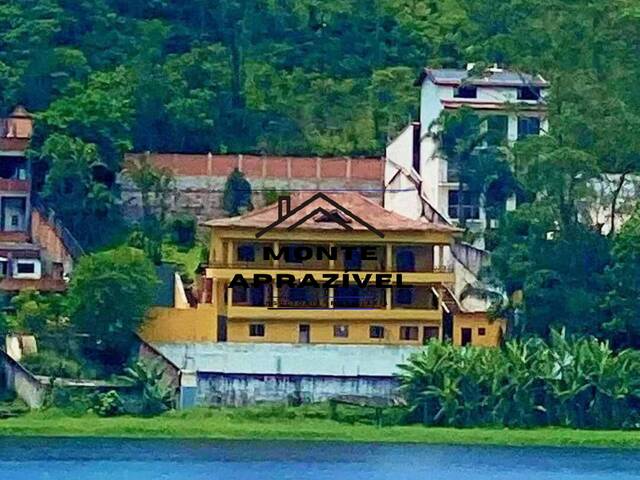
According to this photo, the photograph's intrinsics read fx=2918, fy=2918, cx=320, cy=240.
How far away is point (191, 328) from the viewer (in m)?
53.2

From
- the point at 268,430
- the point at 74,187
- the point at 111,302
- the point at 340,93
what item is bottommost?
the point at 268,430

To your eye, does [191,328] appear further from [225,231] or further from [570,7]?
[570,7]

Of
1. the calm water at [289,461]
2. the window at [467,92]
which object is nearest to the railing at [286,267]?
the calm water at [289,461]

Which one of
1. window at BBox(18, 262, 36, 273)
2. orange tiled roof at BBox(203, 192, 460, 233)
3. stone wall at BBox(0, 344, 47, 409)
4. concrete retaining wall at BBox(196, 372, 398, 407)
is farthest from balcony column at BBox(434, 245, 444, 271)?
window at BBox(18, 262, 36, 273)

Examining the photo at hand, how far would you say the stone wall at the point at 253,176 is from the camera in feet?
204

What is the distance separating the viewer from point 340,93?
2623 inches

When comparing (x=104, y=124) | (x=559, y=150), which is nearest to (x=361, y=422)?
(x=559, y=150)

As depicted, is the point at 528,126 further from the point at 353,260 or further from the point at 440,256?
the point at 353,260

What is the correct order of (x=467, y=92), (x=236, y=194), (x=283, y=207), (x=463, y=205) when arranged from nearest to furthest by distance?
(x=283, y=207), (x=463, y=205), (x=467, y=92), (x=236, y=194)

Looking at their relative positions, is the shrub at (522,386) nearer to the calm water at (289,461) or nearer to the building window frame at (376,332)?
the calm water at (289,461)

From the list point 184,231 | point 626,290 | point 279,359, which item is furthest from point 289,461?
point 184,231

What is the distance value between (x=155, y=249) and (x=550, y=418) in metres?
10.4

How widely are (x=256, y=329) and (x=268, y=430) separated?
3.41 m

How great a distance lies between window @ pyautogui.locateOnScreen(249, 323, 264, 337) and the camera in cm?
5347
